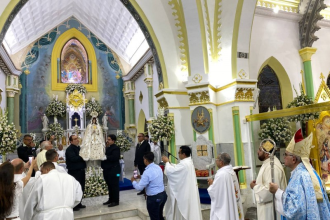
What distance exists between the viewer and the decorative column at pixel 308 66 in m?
9.56

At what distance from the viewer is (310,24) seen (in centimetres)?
959

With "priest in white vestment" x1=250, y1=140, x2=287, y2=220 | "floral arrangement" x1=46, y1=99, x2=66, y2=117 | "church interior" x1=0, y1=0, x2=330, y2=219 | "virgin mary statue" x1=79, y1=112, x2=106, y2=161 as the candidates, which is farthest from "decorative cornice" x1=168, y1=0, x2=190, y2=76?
"floral arrangement" x1=46, y1=99, x2=66, y2=117

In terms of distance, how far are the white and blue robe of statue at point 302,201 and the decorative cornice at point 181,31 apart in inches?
226

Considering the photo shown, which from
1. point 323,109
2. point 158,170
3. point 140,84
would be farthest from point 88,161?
point 140,84

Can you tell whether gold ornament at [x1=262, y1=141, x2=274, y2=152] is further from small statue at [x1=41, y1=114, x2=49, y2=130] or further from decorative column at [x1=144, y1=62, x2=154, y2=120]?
small statue at [x1=41, y1=114, x2=49, y2=130]

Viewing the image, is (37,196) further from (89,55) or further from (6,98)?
(89,55)

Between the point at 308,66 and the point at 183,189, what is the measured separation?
282 inches

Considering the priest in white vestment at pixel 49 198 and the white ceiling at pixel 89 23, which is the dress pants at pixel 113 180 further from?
the white ceiling at pixel 89 23

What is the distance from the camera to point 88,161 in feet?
24.5

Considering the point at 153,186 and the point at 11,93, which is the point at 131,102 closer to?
the point at 11,93

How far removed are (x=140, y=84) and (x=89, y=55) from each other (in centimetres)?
384

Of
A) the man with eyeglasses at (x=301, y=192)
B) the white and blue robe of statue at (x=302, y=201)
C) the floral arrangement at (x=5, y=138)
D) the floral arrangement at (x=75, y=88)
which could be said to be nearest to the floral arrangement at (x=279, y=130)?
the man with eyeglasses at (x=301, y=192)

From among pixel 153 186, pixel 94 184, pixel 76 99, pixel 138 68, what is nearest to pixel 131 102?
pixel 138 68

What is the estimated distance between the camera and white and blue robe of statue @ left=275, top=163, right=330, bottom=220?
2.75 m
